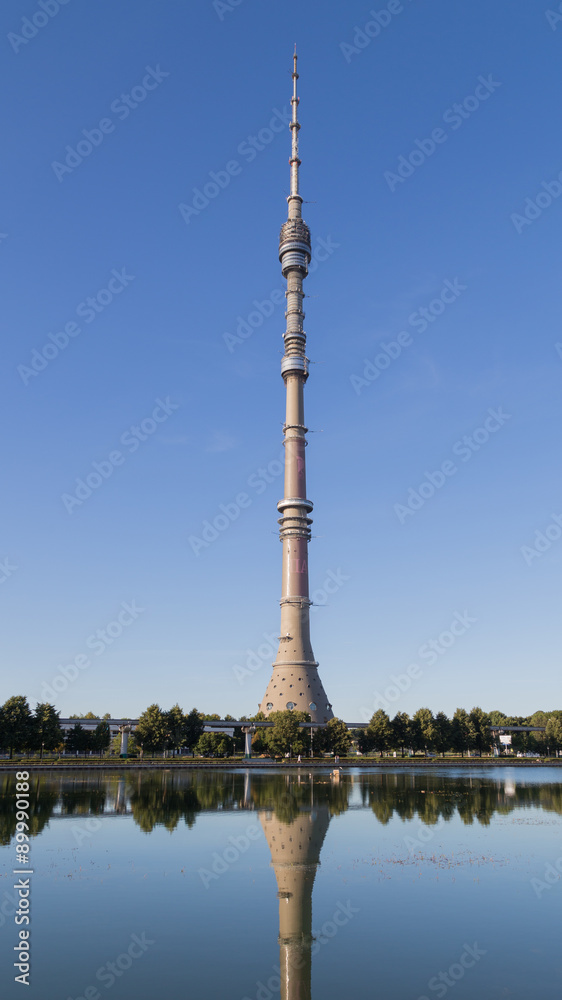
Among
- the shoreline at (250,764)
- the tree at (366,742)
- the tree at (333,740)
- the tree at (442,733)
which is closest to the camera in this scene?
the shoreline at (250,764)

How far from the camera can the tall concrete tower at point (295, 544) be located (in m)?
154

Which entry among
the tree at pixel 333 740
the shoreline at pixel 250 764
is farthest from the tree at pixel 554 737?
the tree at pixel 333 740

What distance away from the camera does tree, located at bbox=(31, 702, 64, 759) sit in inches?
3787

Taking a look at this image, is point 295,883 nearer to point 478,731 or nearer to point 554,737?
point 478,731

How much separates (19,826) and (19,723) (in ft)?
200

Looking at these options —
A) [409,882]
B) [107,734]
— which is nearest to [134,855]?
[409,882]

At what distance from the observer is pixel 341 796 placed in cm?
5934

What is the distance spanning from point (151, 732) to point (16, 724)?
20577 millimetres

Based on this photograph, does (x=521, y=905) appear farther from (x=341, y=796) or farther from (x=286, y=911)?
(x=341, y=796)

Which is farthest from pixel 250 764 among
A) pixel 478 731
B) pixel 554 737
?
pixel 554 737

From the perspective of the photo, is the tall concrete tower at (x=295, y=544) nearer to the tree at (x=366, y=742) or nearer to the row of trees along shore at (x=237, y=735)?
the row of trees along shore at (x=237, y=735)

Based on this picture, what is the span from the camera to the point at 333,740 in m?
127

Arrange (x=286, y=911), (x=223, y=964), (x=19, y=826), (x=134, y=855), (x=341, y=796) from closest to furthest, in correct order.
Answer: (x=223, y=964), (x=286, y=911), (x=134, y=855), (x=19, y=826), (x=341, y=796)

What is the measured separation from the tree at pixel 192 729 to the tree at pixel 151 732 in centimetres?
873
